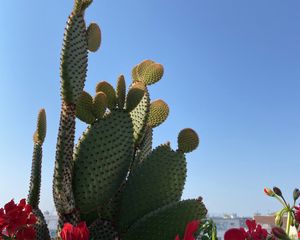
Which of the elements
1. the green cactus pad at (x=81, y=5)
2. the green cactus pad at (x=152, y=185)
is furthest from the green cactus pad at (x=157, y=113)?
the green cactus pad at (x=81, y=5)

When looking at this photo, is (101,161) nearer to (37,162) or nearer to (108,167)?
(108,167)

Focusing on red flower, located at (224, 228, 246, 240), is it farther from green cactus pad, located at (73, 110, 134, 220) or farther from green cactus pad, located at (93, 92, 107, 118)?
green cactus pad, located at (93, 92, 107, 118)

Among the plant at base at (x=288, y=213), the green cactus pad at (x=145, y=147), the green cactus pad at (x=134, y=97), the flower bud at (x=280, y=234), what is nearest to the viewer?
the flower bud at (x=280, y=234)

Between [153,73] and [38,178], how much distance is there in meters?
1.01

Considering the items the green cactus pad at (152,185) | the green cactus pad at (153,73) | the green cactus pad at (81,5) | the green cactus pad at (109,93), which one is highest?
the green cactus pad at (81,5)

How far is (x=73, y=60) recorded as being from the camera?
96.6 inches

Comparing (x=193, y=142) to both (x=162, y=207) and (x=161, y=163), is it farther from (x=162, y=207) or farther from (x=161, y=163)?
(x=162, y=207)

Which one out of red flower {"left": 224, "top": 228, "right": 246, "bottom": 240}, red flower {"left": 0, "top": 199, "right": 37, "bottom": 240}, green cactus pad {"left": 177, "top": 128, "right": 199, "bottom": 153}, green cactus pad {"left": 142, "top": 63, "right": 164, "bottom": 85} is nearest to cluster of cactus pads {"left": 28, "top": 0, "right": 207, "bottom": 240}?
green cactus pad {"left": 177, "top": 128, "right": 199, "bottom": 153}

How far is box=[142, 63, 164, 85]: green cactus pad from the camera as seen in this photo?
307cm

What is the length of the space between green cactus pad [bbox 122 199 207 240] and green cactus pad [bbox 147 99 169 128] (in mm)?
730

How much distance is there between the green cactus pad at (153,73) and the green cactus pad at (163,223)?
89 centimetres

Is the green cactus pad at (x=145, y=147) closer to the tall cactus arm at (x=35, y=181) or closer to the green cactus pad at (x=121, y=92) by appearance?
the green cactus pad at (x=121, y=92)

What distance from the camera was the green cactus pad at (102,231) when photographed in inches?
97.0

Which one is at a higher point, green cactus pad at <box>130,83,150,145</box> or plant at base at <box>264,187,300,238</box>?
green cactus pad at <box>130,83,150,145</box>
